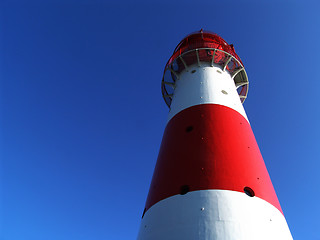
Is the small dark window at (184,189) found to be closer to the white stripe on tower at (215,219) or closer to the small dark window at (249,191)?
the white stripe on tower at (215,219)

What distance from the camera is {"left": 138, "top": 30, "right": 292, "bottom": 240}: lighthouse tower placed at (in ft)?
17.8

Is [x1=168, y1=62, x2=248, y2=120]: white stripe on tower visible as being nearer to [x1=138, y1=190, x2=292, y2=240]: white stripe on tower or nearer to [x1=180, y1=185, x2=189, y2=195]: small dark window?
[x1=180, y1=185, x2=189, y2=195]: small dark window

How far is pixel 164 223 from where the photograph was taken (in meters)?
5.84

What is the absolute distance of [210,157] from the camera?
6867mm

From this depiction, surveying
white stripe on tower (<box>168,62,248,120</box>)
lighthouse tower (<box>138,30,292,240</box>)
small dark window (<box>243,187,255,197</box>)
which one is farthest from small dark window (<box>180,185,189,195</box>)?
white stripe on tower (<box>168,62,248,120</box>)

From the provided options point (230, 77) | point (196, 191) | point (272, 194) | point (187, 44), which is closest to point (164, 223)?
point (196, 191)

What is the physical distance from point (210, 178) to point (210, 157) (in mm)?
781

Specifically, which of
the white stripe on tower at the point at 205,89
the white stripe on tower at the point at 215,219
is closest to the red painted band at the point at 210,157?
the white stripe on tower at the point at 215,219

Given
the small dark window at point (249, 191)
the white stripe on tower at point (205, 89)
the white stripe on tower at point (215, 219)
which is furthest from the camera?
the white stripe on tower at point (205, 89)

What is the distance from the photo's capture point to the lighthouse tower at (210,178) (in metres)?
5.43

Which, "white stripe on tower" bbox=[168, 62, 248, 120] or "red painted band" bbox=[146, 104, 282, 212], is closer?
"red painted band" bbox=[146, 104, 282, 212]

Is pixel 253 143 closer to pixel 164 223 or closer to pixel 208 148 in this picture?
pixel 208 148

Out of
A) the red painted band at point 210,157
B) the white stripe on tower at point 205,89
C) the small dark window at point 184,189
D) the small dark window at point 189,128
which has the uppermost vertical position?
the white stripe on tower at point 205,89

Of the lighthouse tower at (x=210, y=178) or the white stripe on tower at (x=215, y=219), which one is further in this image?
the lighthouse tower at (x=210, y=178)
